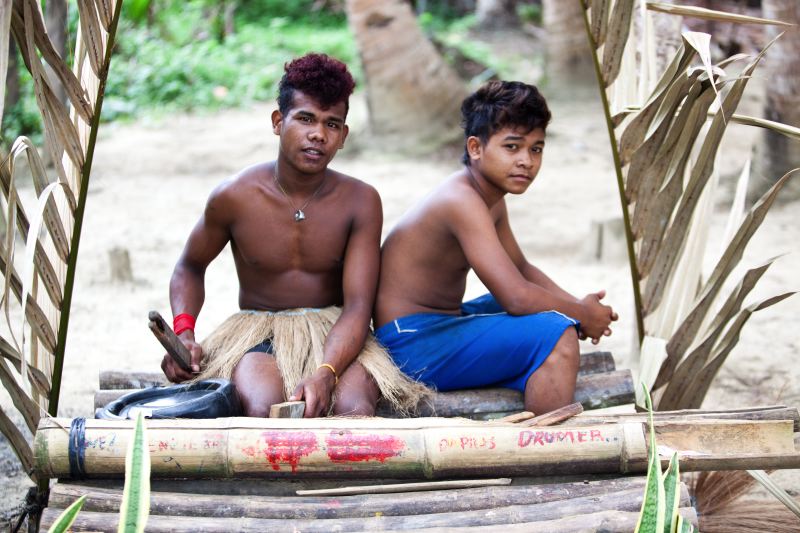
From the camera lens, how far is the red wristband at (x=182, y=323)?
2.87 metres

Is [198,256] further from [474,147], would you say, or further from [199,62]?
[199,62]

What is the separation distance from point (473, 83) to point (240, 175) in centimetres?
695

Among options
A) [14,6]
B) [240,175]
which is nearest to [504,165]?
[240,175]

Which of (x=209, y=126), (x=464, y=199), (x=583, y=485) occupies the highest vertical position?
(x=209, y=126)

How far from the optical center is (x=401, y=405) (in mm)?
2684

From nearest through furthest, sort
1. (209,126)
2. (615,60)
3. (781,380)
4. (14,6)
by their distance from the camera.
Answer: (14,6) → (615,60) → (781,380) → (209,126)

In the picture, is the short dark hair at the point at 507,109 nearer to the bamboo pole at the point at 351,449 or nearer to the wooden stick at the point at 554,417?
the wooden stick at the point at 554,417

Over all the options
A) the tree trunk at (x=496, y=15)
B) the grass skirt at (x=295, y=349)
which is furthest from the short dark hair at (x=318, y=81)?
the tree trunk at (x=496, y=15)

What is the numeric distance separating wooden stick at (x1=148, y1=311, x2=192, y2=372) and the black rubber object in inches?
4.5

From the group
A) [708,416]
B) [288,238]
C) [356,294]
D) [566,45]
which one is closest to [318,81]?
[288,238]

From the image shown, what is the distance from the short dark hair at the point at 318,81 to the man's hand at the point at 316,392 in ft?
2.65

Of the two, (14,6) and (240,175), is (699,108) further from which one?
(14,6)

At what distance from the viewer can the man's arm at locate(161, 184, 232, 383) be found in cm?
291

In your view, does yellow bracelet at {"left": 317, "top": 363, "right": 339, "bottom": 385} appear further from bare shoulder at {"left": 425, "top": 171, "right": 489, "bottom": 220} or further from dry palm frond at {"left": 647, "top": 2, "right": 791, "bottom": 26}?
dry palm frond at {"left": 647, "top": 2, "right": 791, "bottom": 26}
